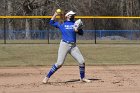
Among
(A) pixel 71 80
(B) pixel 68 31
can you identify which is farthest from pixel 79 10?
(B) pixel 68 31

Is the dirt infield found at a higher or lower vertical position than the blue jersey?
lower

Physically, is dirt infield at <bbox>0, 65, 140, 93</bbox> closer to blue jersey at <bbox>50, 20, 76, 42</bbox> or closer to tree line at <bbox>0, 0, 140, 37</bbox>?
blue jersey at <bbox>50, 20, 76, 42</bbox>

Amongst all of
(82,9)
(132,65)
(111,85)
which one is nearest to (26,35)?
(82,9)

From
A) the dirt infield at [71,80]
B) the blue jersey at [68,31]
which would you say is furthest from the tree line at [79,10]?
the blue jersey at [68,31]

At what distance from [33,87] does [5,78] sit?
2.54 m

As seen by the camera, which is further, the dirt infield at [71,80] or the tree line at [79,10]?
the tree line at [79,10]

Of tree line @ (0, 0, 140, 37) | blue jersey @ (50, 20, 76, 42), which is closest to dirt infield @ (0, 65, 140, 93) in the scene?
blue jersey @ (50, 20, 76, 42)

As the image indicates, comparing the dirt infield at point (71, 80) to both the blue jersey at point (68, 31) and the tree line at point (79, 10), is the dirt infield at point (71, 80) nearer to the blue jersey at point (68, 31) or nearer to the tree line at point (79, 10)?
the blue jersey at point (68, 31)

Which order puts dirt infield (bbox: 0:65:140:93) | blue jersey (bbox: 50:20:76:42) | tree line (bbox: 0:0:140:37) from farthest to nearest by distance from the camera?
tree line (bbox: 0:0:140:37) < blue jersey (bbox: 50:20:76:42) < dirt infield (bbox: 0:65:140:93)

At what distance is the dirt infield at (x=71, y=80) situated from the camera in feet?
35.6

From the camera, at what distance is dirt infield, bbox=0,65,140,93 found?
10.8 m

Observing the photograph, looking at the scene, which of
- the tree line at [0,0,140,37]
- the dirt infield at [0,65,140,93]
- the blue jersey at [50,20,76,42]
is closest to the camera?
the dirt infield at [0,65,140,93]

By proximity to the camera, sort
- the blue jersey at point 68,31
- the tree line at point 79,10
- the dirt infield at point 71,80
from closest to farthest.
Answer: the dirt infield at point 71,80, the blue jersey at point 68,31, the tree line at point 79,10

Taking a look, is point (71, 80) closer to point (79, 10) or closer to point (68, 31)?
point (68, 31)
